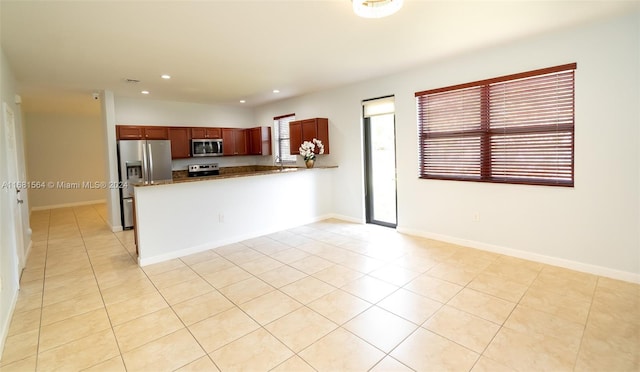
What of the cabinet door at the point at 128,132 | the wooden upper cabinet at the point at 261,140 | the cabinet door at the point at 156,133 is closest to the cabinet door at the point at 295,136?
the wooden upper cabinet at the point at 261,140

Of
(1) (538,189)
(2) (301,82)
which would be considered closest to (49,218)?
(2) (301,82)

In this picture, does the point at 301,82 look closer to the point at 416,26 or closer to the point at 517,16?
the point at 416,26

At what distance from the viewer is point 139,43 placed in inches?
128

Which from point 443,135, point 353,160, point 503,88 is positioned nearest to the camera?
point 503,88

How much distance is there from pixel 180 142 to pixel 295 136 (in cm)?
249

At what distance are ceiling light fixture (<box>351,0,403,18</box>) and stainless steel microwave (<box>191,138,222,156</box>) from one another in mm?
5354

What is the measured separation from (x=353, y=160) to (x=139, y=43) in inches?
143

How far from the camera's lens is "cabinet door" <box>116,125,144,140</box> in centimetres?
593

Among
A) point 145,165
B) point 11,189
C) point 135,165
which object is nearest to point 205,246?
point 11,189

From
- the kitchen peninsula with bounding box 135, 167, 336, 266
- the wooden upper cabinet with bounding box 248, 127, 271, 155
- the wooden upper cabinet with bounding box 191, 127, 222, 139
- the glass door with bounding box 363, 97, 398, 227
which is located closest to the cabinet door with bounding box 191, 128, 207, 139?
the wooden upper cabinet with bounding box 191, 127, 222, 139

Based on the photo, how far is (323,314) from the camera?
8.55ft

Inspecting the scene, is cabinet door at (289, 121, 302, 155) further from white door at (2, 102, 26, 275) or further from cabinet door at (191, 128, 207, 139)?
white door at (2, 102, 26, 275)

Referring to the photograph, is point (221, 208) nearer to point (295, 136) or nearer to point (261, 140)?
point (295, 136)

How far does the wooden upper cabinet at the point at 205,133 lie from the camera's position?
688cm
